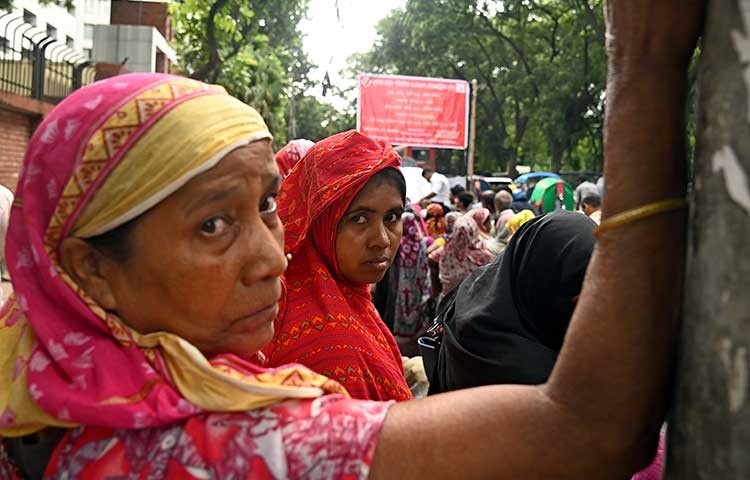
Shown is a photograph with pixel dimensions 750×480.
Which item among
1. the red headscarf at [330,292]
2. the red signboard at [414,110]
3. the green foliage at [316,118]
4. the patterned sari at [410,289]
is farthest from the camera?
the green foliage at [316,118]

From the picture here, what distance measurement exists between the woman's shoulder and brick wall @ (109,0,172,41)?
27535 millimetres

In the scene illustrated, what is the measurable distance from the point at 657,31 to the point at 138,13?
28.2 metres

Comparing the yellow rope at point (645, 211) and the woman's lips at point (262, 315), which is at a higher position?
the yellow rope at point (645, 211)

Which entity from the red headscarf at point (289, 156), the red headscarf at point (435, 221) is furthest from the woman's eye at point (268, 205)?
the red headscarf at point (435, 221)

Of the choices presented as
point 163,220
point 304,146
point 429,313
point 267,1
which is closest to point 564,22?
point 267,1

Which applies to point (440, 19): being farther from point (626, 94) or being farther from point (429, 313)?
point (626, 94)

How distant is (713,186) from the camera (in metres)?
0.81

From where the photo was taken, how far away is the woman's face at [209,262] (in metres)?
1.10

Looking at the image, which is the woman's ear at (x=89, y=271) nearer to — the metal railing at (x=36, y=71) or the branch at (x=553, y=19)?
the metal railing at (x=36, y=71)

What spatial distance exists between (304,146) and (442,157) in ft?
119

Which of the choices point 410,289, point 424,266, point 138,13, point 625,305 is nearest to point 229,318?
point 625,305

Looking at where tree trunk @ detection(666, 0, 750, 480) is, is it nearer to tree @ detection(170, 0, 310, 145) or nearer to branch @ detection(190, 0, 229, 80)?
tree @ detection(170, 0, 310, 145)

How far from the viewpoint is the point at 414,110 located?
1573 cm

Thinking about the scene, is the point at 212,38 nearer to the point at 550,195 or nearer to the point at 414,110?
the point at 414,110
